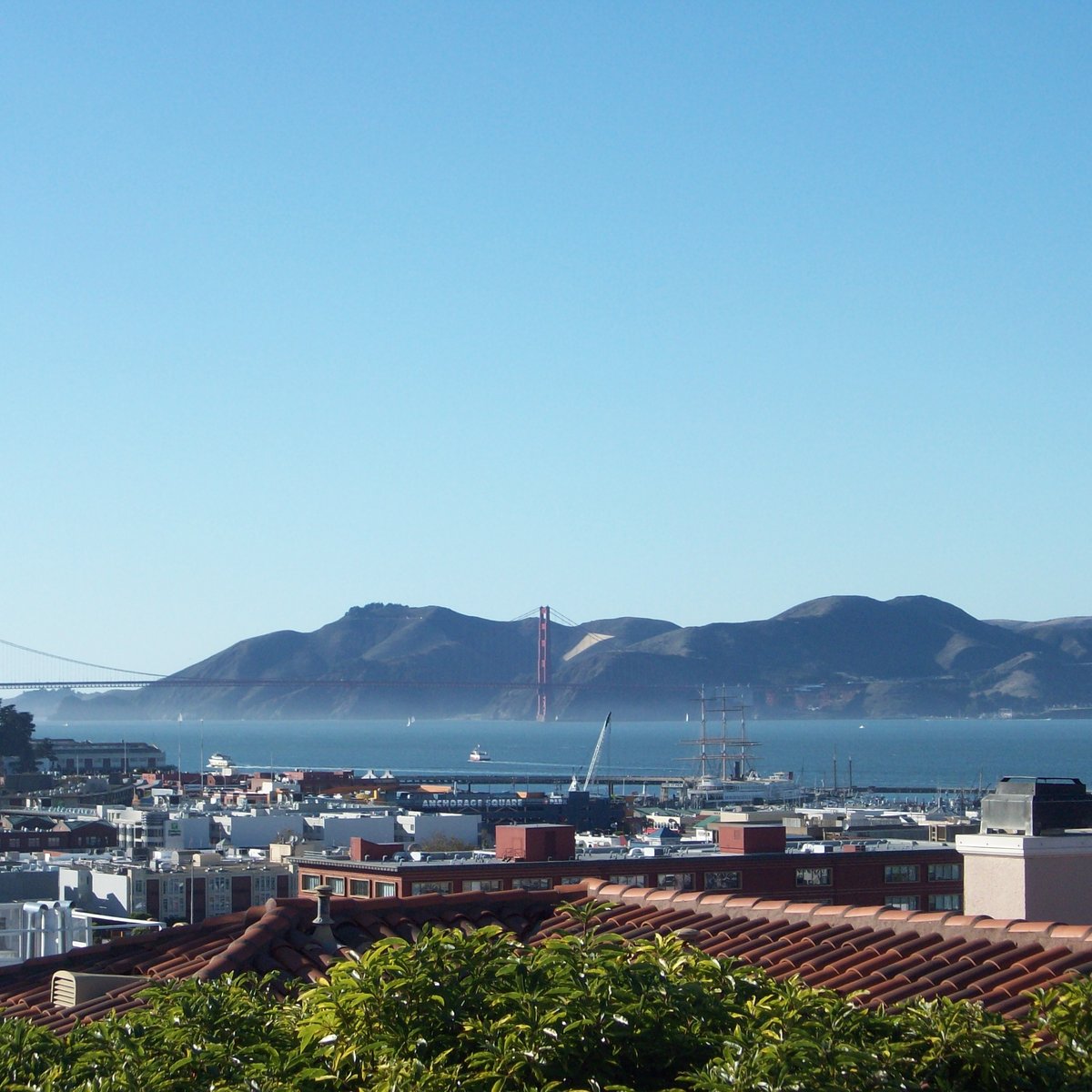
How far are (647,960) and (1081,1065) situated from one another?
124cm

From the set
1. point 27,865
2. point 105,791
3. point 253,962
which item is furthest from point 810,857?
point 105,791

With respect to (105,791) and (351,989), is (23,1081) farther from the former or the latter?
(105,791)

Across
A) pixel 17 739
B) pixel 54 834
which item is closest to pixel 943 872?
pixel 54 834

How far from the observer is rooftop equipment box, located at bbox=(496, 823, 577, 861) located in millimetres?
38156

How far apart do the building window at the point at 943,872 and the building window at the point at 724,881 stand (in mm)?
4832

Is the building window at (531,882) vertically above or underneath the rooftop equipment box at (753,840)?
underneath

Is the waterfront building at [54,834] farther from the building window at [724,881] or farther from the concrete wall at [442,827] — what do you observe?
the building window at [724,881]

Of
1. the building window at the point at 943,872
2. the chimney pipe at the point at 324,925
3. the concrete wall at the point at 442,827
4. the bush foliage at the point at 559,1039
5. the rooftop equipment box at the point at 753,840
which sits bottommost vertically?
the concrete wall at the point at 442,827

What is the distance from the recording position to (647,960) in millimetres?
5141

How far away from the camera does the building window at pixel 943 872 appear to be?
1612 inches

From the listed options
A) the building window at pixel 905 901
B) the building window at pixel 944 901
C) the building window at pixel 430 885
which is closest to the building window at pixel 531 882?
the building window at pixel 430 885

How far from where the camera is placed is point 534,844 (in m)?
38.5

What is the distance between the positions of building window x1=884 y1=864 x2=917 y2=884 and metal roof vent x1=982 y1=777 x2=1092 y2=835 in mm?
30885

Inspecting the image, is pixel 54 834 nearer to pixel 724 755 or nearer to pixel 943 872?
pixel 943 872
